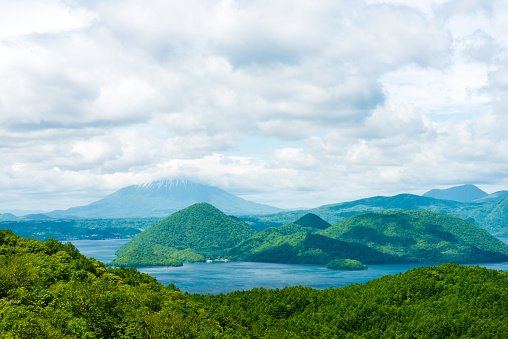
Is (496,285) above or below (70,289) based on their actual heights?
below

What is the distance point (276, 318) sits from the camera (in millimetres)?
101250

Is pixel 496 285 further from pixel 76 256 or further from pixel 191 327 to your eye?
pixel 76 256

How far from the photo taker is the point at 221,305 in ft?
319

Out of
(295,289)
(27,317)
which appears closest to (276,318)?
(295,289)

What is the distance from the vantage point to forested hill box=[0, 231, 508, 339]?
44.9 m

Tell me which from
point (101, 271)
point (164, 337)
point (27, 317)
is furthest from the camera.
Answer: point (101, 271)

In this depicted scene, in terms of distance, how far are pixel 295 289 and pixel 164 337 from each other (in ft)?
254

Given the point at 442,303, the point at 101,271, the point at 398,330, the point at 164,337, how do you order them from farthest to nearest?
the point at 442,303 < the point at 398,330 < the point at 101,271 < the point at 164,337

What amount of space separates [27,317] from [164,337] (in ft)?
44.2

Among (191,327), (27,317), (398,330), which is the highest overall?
(27,317)

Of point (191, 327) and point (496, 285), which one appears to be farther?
point (496, 285)

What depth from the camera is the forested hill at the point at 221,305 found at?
1769 inches

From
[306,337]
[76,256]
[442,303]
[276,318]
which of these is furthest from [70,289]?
[442,303]

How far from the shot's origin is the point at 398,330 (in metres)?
95.1
